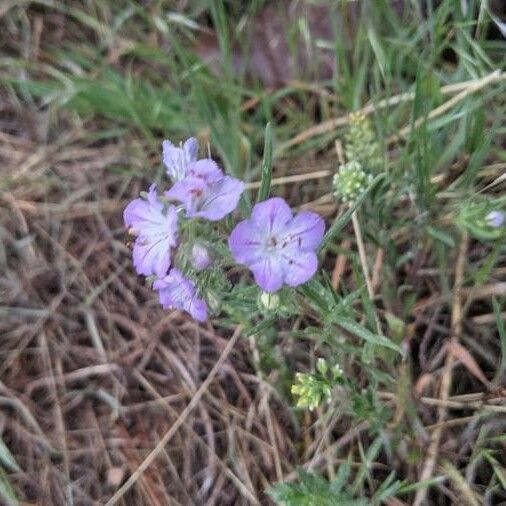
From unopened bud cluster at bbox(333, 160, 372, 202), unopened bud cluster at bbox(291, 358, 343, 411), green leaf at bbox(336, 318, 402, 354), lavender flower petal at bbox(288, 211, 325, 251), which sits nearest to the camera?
lavender flower petal at bbox(288, 211, 325, 251)

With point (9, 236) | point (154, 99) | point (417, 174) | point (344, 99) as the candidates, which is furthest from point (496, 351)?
point (9, 236)

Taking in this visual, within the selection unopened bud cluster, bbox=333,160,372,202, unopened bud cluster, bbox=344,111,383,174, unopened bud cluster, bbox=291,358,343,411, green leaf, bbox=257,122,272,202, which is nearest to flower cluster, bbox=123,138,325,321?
green leaf, bbox=257,122,272,202

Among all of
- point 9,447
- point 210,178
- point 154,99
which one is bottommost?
point 9,447

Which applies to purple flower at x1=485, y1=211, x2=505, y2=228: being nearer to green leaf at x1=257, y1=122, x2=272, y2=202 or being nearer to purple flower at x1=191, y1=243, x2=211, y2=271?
green leaf at x1=257, y1=122, x2=272, y2=202

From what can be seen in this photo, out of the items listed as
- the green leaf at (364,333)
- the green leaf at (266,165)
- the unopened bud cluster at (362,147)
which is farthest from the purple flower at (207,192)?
the unopened bud cluster at (362,147)

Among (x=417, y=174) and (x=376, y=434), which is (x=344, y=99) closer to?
(x=417, y=174)

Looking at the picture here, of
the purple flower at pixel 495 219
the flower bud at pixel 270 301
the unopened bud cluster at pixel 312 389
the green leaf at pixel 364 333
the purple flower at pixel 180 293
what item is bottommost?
the unopened bud cluster at pixel 312 389

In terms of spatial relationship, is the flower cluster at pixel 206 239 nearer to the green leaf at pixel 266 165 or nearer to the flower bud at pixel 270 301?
the flower bud at pixel 270 301
